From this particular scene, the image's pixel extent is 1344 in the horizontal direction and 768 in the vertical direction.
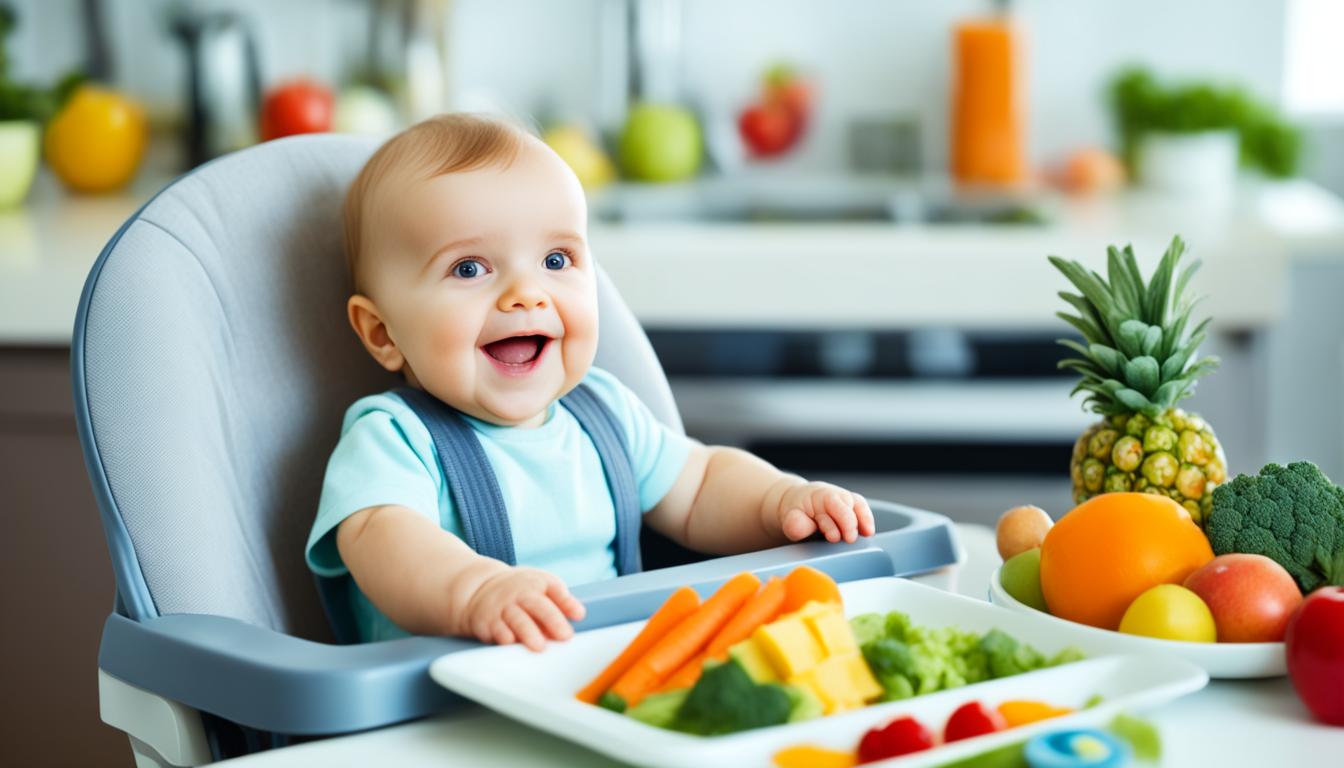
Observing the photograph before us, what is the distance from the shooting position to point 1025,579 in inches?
40.9

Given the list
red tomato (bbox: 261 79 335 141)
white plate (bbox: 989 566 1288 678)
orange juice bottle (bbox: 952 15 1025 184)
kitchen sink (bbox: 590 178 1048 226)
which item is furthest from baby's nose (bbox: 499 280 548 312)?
orange juice bottle (bbox: 952 15 1025 184)

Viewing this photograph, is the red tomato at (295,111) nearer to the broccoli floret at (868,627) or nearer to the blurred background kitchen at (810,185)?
the blurred background kitchen at (810,185)

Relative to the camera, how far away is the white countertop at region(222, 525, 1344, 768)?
81 centimetres

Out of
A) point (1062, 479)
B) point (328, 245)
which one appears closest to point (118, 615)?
point (328, 245)

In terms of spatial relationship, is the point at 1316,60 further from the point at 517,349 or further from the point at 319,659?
the point at 319,659

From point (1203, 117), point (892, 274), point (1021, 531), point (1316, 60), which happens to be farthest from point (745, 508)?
point (1316, 60)

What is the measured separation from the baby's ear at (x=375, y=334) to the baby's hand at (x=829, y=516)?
35 cm

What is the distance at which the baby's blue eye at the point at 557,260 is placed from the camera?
121 centimetres

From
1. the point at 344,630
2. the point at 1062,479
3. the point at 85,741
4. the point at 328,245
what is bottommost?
the point at 85,741

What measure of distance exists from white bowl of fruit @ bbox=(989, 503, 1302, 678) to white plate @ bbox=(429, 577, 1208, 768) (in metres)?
0.03

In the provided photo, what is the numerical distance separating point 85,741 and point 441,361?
1.21m

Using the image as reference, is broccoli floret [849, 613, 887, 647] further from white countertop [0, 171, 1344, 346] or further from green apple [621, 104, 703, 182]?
green apple [621, 104, 703, 182]

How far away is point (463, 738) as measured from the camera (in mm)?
856

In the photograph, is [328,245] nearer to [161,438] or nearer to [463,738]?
[161,438]
